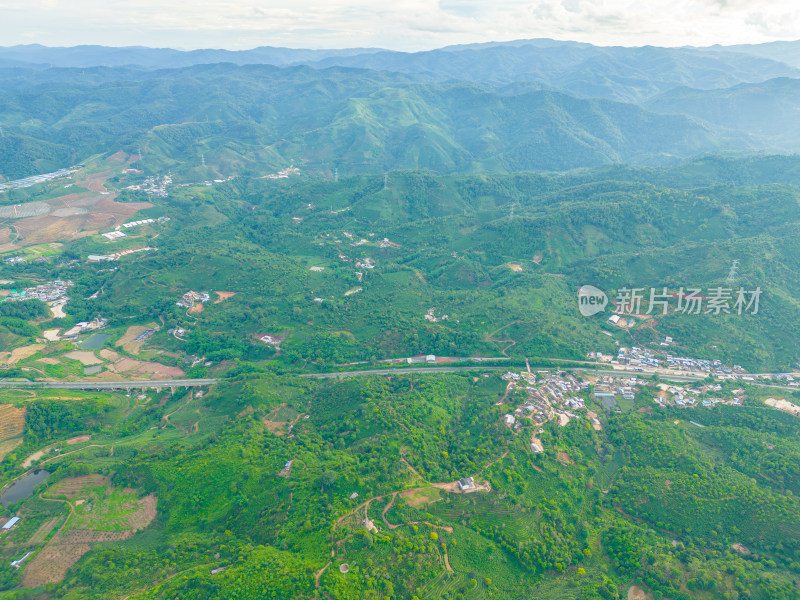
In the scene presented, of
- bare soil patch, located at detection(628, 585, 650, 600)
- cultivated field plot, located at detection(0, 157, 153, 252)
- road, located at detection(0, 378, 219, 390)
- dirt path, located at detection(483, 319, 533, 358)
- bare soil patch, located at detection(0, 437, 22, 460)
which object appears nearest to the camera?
bare soil patch, located at detection(628, 585, 650, 600)

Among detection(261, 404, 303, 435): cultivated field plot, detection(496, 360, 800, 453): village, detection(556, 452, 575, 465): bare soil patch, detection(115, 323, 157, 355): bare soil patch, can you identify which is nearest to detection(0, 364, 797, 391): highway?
detection(496, 360, 800, 453): village

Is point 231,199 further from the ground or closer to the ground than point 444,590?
further from the ground

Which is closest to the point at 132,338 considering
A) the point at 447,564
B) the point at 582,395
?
the point at 447,564

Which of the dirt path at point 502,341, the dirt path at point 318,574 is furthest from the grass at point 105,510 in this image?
the dirt path at point 502,341

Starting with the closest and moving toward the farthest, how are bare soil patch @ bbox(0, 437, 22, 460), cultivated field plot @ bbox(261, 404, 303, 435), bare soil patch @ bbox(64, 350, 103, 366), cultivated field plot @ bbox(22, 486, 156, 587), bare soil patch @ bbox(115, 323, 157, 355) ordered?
cultivated field plot @ bbox(22, 486, 156, 587) → bare soil patch @ bbox(0, 437, 22, 460) → cultivated field plot @ bbox(261, 404, 303, 435) → bare soil patch @ bbox(64, 350, 103, 366) → bare soil patch @ bbox(115, 323, 157, 355)

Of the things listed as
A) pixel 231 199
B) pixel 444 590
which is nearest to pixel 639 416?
pixel 444 590

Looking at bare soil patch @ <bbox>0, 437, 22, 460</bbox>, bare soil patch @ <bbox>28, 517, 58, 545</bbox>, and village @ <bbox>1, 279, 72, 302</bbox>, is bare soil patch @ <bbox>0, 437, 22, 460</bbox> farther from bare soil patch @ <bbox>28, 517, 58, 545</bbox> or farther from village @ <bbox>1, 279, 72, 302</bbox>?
village @ <bbox>1, 279, 72, 302</bbox>

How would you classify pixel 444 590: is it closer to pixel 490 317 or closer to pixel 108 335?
pixel 490 317
